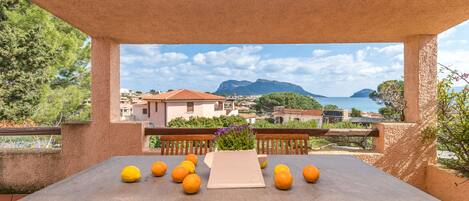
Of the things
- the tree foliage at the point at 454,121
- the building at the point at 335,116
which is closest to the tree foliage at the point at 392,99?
the tree foliage at the point at 454,121

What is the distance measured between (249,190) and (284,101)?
4.28 metres

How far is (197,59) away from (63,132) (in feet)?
42.4

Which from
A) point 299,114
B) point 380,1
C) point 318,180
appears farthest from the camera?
point 299,114

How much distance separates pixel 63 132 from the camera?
3.28 m

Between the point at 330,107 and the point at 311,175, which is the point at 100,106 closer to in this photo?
the point at 311,175

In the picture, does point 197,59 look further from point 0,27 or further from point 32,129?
point 32,129

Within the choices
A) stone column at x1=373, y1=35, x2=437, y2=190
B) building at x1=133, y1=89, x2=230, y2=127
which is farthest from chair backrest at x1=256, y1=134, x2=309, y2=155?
building at x1=133, y1=89, x2=230, y2=127

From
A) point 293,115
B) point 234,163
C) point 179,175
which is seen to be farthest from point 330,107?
point 179,175

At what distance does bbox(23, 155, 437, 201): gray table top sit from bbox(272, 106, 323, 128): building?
108 inches

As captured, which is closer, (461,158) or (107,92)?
(461,158)

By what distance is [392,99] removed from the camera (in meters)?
3.73

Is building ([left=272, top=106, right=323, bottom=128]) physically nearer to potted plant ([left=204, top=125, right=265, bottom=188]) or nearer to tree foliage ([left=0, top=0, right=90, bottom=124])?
potted plant ([left=204, top=125, right=265, bottom=188])

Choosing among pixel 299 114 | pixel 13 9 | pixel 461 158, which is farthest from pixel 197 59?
pixel 461 158

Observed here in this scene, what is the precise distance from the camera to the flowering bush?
1.40 m
